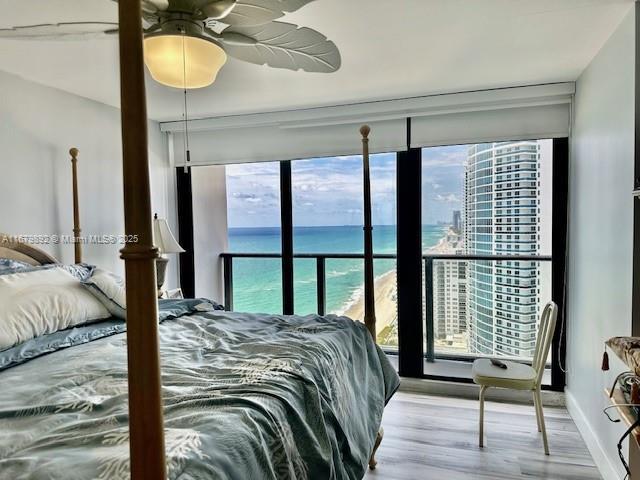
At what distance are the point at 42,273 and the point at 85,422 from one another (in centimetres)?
139

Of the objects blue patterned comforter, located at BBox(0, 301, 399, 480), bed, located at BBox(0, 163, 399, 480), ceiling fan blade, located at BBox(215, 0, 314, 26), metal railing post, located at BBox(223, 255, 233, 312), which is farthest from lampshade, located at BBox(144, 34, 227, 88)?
metal railing post, located at BBox(223, 255, 233, 312)

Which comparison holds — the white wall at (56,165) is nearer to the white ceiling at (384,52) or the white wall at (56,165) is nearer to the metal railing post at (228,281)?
the white ceiling at (384,52)

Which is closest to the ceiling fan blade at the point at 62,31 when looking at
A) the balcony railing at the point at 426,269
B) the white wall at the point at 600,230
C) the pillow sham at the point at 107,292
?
the pillow sham at the point at 107,292

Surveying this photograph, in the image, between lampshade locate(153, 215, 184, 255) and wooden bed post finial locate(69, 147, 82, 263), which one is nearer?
wooden bed post finial locate(69, 147, 82, 263)

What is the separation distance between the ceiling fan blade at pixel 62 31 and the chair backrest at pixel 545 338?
8.52 ft

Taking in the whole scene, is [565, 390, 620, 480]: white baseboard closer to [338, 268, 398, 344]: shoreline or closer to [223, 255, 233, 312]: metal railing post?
[338, 268, 398, 344]: shoreline

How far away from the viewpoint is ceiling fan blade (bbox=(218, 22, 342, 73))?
5.32 ft

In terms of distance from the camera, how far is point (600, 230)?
7.54 ft

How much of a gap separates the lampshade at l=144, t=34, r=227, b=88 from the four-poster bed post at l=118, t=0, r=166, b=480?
93 cm

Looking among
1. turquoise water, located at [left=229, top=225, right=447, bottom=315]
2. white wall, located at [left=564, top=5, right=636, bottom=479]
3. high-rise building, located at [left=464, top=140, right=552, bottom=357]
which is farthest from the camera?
turquoise water, located at [left=229, top=225, right=447, bottom=315]

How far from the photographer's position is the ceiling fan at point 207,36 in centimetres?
143

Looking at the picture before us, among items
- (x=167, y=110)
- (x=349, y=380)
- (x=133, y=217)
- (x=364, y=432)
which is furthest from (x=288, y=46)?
(x=167, y=110)

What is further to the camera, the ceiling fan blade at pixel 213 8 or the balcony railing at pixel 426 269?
the balcony railing at pixel 426 269

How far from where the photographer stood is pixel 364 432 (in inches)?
68.9
